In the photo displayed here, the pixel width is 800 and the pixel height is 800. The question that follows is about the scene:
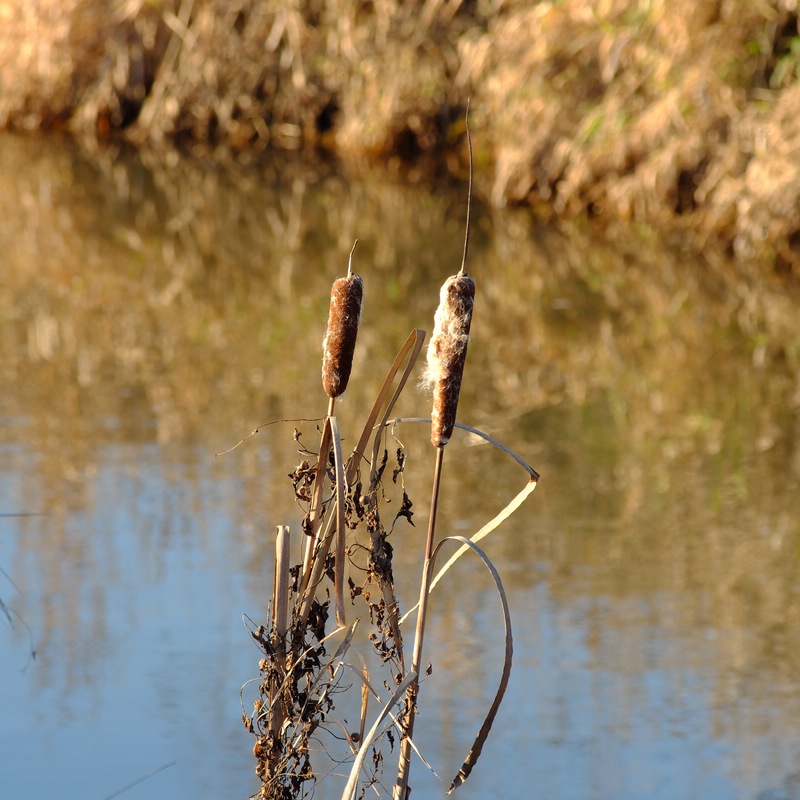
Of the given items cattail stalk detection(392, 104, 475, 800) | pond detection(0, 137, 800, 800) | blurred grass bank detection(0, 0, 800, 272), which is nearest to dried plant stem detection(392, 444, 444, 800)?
cattail stalk detection(392, 104, 475, 800)

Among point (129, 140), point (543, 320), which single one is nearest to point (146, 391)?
point (543, 320)

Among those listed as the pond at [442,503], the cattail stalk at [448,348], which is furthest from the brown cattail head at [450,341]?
the pond at [442,503]

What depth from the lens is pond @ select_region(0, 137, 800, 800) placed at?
2197 mm

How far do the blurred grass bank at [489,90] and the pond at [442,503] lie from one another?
1.83ft

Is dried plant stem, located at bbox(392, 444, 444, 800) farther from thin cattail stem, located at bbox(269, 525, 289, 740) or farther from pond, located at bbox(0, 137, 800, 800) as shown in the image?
pond, located at bbox(0, 137, 800, 800)

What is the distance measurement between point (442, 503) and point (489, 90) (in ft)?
14.5

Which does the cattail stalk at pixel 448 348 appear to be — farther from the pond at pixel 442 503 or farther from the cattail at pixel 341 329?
the pond at pixel 442 503

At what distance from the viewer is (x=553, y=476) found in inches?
135

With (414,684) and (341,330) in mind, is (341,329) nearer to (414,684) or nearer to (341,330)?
(341,330)

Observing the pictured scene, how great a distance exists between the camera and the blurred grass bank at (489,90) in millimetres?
6254

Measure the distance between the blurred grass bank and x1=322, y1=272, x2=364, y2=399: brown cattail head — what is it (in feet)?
14.7

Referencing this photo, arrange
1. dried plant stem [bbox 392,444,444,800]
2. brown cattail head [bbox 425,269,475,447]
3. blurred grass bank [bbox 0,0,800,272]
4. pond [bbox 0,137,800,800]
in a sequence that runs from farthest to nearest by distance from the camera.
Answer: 1. blurred grass bank [bbox 0,0,800,272]
2. pond [bbox 0,137,800,800]
3. dried plant stem [bbox 392,444,444,800]
4. brown cattail head [bbox 425,269,475,447]

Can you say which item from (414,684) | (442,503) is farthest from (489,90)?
(414,684)

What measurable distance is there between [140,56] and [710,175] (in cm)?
398
